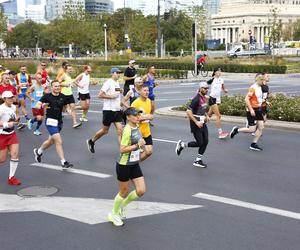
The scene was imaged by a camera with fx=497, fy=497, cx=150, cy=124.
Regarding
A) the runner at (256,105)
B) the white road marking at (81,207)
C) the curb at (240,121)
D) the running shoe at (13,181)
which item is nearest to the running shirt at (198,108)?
the runner at (256,105)

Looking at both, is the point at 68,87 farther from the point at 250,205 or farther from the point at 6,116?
the point at 250,205

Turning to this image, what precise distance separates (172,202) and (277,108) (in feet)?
29.2

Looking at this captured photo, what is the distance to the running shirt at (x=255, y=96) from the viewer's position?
11547mm

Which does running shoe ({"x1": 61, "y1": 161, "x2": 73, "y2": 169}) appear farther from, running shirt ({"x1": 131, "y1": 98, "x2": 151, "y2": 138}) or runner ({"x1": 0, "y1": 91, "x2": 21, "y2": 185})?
running shirt ({"x1": 131, "y1": 98, "x2": 151, "y2": 138})

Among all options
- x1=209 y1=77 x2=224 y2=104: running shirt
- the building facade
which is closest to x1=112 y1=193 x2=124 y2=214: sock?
x1=209 y1=77 x2=224 y2=104: running shirt

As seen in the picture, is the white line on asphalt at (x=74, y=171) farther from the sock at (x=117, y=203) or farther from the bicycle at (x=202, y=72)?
the bicycle at (x=202, y=72)

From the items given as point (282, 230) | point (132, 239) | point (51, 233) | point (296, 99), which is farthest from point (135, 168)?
point (296, 99)

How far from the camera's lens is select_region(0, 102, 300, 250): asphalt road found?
6152mm

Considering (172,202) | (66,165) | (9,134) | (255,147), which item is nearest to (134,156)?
(172,202)

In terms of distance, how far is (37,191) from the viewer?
8.38 metres

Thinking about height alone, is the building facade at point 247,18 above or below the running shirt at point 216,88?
above

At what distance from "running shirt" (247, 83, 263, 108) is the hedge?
377 cm

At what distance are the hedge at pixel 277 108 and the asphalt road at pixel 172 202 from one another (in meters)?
3.04

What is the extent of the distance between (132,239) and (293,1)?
169455mm
